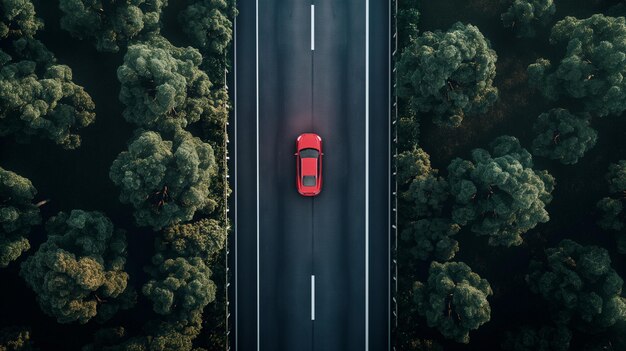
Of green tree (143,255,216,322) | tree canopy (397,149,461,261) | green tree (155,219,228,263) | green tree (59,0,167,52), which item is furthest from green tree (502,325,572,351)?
green tree (59,0,167,52)

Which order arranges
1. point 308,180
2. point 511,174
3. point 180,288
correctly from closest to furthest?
point 511,174 < point 180,288 < point 308,180

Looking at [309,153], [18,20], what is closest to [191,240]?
[309,153]

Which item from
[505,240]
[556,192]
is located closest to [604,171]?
[556,192]

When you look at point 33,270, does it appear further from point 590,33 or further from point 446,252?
point 590,33

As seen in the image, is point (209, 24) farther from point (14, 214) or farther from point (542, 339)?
point (542, 339)

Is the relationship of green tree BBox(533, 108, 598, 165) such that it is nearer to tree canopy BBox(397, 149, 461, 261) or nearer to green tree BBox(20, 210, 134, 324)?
tree canopy BBox(397, 149, 461, 261)

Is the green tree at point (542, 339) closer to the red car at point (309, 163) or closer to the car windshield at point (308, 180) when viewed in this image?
the red car at point (309, 163)

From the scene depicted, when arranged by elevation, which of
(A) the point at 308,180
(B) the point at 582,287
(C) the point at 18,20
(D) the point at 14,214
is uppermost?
(C) the point at 18,20
